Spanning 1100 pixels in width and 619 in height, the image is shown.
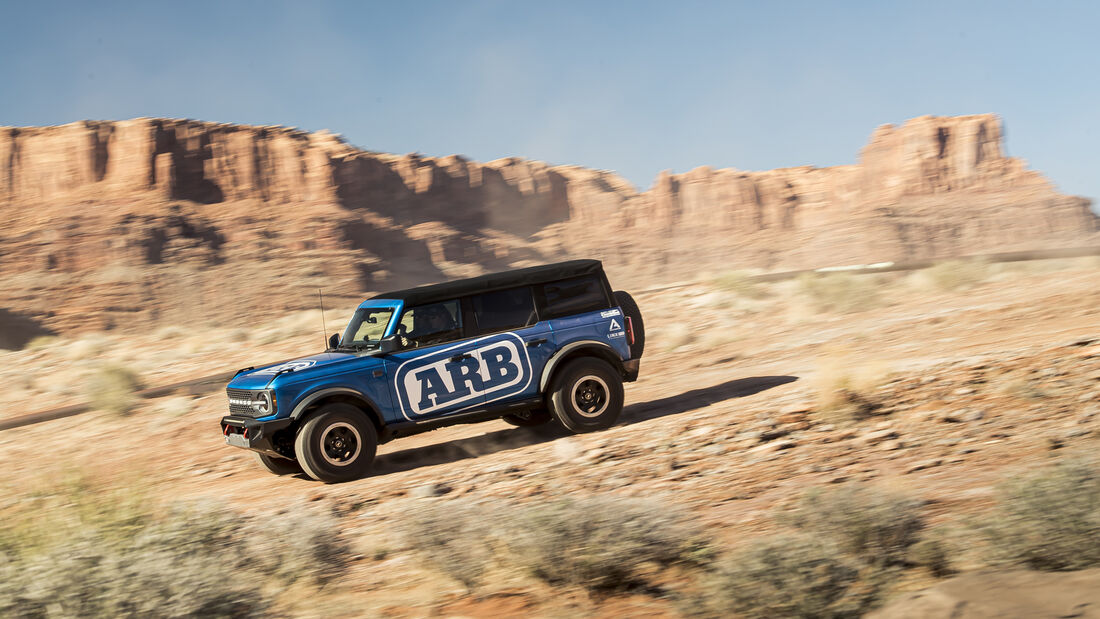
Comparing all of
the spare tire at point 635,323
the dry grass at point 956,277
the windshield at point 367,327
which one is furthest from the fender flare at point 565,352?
the dry grass at point 956,277

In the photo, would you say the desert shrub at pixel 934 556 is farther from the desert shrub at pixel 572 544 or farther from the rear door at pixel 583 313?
the rear door at pixel 583 313

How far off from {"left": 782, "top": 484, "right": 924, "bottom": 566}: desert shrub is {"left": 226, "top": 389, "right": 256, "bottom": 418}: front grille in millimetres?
5804

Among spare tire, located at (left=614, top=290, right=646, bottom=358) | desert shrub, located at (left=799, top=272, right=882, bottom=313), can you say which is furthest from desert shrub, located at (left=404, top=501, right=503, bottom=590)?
desert shrub, located at (left=799, top=272, right=882, bottom=313)

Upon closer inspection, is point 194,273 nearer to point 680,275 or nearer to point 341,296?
point 341,296

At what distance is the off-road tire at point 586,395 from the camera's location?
32.5 feet

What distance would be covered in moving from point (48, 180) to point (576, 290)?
77.0m

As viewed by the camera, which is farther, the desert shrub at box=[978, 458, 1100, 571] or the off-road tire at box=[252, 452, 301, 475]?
the off-road tire at box=[252, 452, 301, 475]

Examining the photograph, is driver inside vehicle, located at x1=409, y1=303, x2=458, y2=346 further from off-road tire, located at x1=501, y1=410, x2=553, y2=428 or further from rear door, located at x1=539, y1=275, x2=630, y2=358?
off-road tire, located at x1=501, y1=410, x2=553, y2=428

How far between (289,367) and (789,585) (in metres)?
6.15

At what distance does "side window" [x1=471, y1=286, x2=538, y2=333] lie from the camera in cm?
970

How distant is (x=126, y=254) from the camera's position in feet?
215

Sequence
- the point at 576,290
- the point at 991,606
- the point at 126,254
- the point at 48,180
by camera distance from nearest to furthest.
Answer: the point at 991,606 < the point at 576,290 < the point at 126,254 < the point at 48,180

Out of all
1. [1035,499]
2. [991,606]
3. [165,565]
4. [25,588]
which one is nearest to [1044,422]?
[1035,499]

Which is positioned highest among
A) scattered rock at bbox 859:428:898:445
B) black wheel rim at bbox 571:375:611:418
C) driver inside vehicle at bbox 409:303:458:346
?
driver inside vehicle at bbox 409:303:458:346
